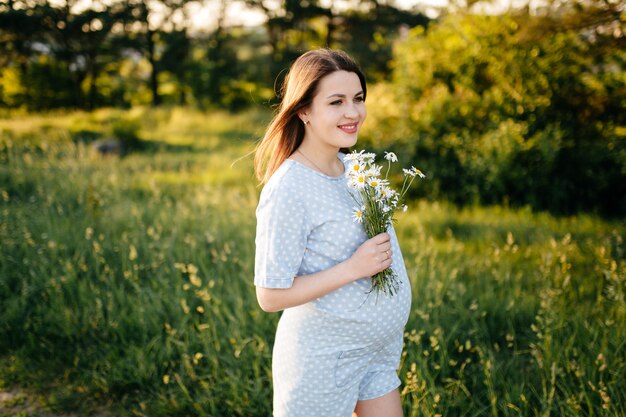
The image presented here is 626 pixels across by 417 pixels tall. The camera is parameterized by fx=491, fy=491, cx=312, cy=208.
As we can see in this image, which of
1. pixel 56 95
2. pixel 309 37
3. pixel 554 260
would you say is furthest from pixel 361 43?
pixel 554 260

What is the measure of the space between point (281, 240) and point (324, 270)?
0.19 m

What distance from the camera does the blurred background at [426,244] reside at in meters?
3.00

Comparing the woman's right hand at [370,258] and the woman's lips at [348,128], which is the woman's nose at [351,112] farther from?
the woman's right hand at [370,258]

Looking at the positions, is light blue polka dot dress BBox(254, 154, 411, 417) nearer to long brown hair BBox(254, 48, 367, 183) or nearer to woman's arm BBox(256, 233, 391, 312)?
woman's arm BBox(256, 233, 391, 312)

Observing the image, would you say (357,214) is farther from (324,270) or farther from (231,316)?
(231,316)

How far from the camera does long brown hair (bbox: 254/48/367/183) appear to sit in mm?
1864

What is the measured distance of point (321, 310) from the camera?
1797 mm

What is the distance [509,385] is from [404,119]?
6178 millimetres

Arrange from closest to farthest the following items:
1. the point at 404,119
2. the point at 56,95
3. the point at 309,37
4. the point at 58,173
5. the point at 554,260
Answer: the point at 554,260 → the point at 58,173 → the point at 404,119 → the point at 56,95 → the point at 309,37

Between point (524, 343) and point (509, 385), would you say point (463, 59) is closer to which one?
point (524, 343)

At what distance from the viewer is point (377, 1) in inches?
1012

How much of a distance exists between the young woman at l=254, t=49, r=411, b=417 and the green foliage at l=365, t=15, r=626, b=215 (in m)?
5.08

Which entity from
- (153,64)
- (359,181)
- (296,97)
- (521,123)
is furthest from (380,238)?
(153,64)

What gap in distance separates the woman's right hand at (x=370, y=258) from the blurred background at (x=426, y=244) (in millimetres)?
855
